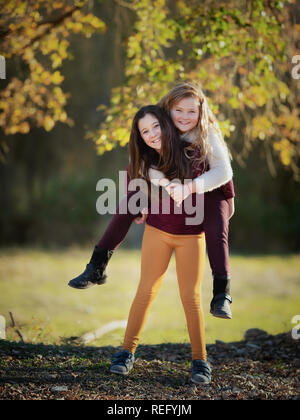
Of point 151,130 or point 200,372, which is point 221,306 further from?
point 151,130

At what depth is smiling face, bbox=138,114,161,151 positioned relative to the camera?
289 cm

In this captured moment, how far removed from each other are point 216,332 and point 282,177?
Answer: 7492 millimetres

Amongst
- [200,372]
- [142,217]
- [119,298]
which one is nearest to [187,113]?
[142,217]

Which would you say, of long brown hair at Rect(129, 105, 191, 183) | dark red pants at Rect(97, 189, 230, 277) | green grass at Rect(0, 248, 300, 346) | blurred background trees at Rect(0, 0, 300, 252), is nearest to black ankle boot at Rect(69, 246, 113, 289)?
dark red pants at Rect(97, 189, 230, 277)

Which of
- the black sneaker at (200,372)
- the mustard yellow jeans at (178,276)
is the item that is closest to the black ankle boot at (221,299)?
the mustard yellow jeans at (178,276)

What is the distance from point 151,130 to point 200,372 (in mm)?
1599

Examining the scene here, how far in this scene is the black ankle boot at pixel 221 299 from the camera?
106 inches

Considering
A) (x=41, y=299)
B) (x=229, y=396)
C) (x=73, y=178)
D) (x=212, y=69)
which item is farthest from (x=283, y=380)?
(x=73, y=178)

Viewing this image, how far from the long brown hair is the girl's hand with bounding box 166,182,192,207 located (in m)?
0.12

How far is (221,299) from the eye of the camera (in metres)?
2.74

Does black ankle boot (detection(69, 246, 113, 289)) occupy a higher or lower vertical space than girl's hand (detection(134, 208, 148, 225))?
lower

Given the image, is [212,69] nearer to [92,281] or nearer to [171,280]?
[92,281]

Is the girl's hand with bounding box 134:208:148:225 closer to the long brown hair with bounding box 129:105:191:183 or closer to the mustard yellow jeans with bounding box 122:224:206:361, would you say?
the mustard yellow jeans with bounding box 122:224:206:361

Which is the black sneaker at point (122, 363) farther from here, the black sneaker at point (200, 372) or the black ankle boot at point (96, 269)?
the black ankle boot at point (96, 269)
